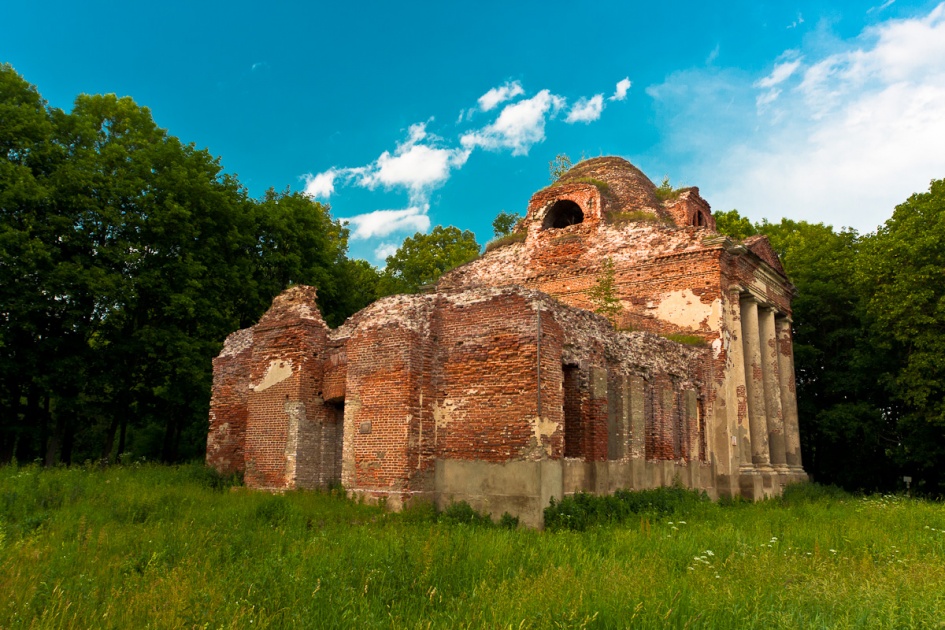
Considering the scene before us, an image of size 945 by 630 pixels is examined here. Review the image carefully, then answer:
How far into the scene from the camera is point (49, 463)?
68.5 ft

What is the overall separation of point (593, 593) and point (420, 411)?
731 cm

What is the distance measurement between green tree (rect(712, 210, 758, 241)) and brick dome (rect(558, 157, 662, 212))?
9.91 metres

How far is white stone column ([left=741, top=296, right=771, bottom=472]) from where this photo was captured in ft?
70.9

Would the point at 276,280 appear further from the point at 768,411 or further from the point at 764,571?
the point at 764,571

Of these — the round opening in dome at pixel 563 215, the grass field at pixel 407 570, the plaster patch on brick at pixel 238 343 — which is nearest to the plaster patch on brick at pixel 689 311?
the round opening in dome at pixel 563 215

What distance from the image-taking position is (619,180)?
24891 millimetres

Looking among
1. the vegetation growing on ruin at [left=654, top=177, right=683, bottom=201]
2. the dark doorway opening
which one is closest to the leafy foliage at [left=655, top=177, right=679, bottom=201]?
the vegetation growing on ruin at [left=654, top=177, right=683, bottom=201]

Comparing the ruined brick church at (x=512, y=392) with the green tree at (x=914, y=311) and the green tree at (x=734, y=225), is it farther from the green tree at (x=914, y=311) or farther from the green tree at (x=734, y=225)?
the green tree at (x=734, y=225)

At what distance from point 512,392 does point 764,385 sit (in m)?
14.2

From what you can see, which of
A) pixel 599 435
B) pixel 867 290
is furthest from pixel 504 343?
pixel 867 290

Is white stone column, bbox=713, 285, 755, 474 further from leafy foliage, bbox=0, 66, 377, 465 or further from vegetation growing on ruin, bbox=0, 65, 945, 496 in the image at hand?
leafy foliage, bbox=0, 66, 377, 465

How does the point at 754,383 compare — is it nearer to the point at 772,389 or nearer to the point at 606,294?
the point at 772,389

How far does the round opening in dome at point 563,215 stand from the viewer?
81.3 ft

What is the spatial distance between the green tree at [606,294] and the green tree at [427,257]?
15127 mm
